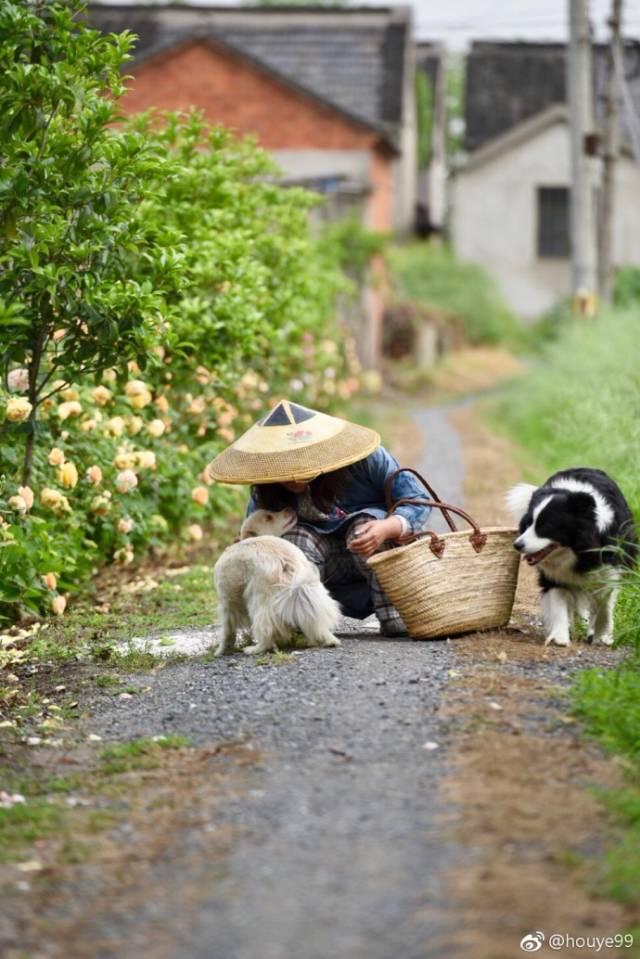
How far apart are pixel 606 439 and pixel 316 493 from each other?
16.1 feet

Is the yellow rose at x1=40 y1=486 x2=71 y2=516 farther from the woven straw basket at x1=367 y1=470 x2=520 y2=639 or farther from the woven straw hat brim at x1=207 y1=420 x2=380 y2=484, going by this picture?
the woven straw basket at x1=367 y1=470 x2=520 y2=639

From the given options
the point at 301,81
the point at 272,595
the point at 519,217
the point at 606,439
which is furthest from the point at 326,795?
the point at 519,217

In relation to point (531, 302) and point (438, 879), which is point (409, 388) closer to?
point (531, 302)

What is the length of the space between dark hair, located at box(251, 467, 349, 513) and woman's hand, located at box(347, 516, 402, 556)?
0.96 feet

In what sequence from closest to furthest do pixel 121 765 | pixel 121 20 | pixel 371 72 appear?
pixel 121 765 → pixel 371 72 → pixel 121 20

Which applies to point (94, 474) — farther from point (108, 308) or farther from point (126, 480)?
point (108, 308)

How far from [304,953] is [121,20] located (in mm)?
39927

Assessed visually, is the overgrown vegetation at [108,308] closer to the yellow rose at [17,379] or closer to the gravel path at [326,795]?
the yellow rose at [17,379]

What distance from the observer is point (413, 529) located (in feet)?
25.1

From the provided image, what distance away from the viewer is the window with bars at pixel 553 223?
42.2m

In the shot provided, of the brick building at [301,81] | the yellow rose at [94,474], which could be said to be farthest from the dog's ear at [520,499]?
the brick building at [301,81]

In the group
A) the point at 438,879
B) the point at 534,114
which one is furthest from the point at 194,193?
the point at 534,114

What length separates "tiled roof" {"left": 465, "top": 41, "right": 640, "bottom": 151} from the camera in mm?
44125
